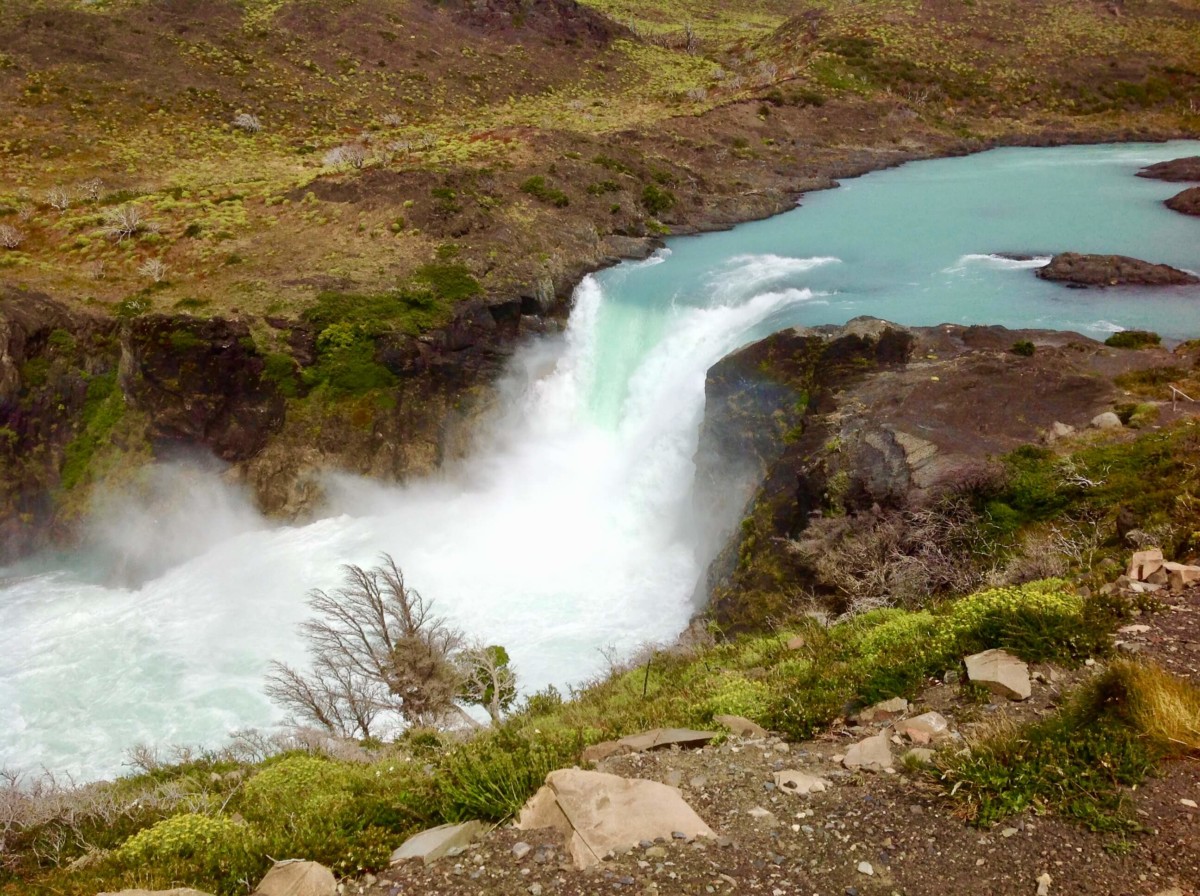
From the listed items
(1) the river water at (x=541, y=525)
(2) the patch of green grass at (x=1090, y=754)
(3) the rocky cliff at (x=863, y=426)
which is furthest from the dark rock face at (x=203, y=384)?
(2) the patch of green grass at (x=1090, y=754)

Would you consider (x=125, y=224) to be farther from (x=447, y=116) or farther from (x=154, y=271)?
(x=447, y=116)

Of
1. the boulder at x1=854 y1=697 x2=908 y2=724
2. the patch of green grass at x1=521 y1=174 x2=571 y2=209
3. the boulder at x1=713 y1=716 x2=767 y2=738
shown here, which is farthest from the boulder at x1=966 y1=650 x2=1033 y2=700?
the patch of green grass at x1=521 y1=174 x2=571 y2=209

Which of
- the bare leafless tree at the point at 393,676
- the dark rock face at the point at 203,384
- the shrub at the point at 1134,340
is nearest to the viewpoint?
the bare leafless tree at the point at 393,676

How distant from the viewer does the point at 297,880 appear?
602 centimetres

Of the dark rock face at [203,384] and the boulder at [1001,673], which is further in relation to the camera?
the dark rock face at [203,384]

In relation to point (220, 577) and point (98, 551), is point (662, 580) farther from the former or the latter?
point (98, 551)

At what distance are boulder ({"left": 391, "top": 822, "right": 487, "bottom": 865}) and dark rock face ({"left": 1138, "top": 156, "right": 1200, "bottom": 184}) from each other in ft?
165

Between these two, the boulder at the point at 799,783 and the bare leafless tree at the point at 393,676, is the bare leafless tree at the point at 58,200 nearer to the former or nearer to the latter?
the bare leafless tree at the point at 393,676

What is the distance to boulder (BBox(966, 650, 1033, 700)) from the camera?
23.5 ft

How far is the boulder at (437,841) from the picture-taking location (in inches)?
243

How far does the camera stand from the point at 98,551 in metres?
26.9

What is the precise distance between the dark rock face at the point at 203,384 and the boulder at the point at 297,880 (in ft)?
76.9

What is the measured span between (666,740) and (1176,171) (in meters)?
49.4

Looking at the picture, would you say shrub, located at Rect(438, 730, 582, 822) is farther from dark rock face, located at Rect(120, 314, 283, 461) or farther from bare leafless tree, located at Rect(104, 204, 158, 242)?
bare leafless tree, located at Rect(104, 204, 158, 242)
